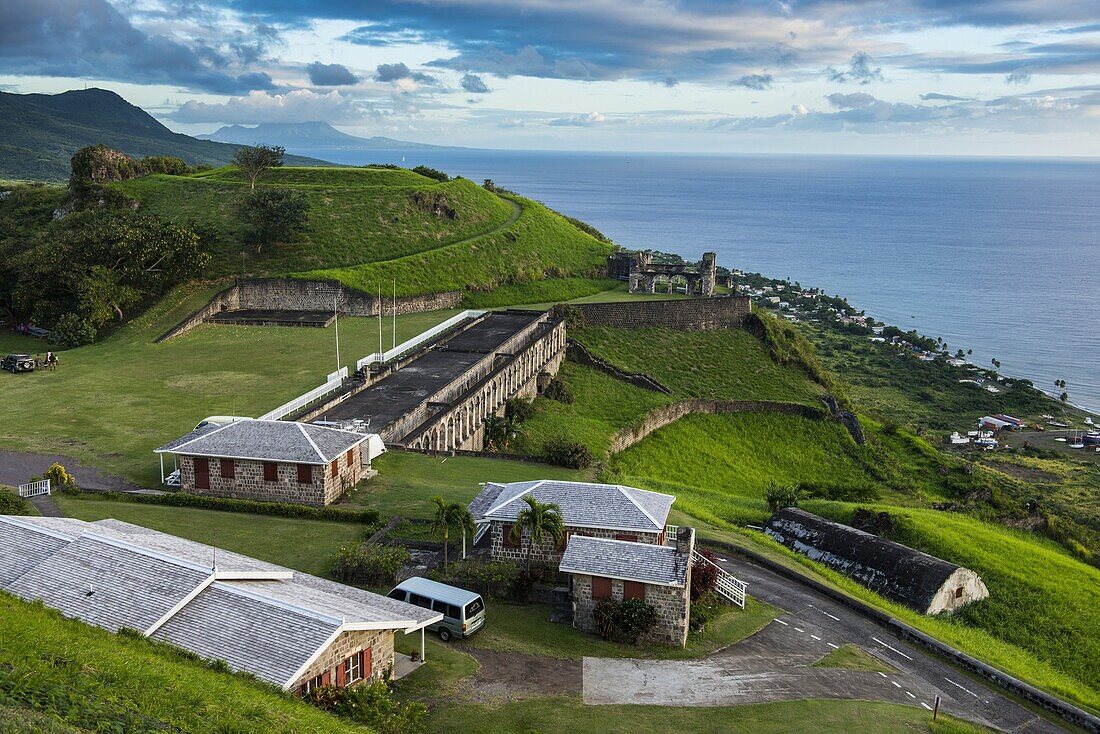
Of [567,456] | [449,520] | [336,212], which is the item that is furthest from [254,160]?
[449,520]

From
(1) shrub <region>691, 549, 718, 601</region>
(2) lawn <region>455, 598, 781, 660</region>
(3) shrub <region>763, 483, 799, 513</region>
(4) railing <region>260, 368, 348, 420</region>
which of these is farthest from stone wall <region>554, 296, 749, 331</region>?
(2) lawn <region>455, 598, 781, 660</region>

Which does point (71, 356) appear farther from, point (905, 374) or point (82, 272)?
point (905, 374)

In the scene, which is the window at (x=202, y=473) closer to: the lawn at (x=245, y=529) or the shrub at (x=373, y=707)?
the lawn at (x=245, y=529)

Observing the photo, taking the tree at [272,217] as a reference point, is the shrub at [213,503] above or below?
below

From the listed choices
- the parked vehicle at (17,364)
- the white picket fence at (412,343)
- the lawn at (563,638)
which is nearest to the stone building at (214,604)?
the lawn at (563,638)

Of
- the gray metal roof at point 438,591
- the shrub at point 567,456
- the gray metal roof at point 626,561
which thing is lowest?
the shrub at point 567,456

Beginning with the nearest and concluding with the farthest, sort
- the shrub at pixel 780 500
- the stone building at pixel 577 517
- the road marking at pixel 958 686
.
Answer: the road marking at pixel 958 686, the stone building at pixel 577 517, the shrub at pixel 780 500

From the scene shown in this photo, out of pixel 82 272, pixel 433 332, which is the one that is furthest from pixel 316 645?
pixel 82 272
